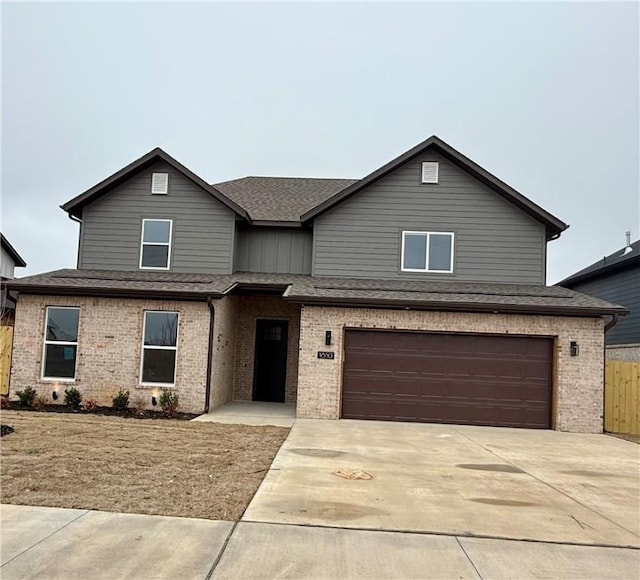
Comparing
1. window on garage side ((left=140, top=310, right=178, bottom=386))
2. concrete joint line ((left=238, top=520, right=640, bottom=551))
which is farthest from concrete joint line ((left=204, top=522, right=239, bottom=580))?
window on garage side ((left=140, top=310, right=178, bottom=386))

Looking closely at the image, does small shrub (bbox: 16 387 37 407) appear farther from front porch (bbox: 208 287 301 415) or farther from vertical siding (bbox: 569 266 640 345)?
vertical siding (bbox: 569 266 640 345)

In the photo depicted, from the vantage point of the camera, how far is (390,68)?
22.9 m

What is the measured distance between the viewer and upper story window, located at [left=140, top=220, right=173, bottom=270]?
16281mm

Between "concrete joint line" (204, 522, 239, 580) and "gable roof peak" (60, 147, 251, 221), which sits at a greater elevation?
"gable roof peak" (60, 147, 251, 221)

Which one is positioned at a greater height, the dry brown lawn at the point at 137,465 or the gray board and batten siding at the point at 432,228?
the gray board and batten siding at the point at 432,228

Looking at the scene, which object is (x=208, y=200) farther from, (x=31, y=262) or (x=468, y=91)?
(x=31, y=262)

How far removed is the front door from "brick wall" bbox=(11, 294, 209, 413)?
339cm

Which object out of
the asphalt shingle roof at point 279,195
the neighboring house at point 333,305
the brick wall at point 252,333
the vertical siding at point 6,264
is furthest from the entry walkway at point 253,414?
the vertical siding at point 6,264

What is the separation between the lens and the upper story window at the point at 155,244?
1628 cm

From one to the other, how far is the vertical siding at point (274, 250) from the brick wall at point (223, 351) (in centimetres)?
132

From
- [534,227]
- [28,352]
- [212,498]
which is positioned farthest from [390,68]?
[212,498]

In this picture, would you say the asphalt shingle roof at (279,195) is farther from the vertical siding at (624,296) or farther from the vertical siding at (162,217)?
the vertical siding at (624,296)

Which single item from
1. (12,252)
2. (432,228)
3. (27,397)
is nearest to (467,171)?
(432,228)

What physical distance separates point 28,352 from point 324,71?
1655 cm
